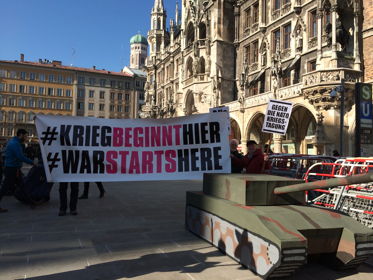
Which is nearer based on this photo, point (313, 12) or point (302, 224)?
point (302, 224)

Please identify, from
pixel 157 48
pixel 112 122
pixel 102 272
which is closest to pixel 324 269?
pixel 102 272

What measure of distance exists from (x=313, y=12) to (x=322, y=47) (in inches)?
133

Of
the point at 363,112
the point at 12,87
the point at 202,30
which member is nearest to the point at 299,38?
the point at 363,112

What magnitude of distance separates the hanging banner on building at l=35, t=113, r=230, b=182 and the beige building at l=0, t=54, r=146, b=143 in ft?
213

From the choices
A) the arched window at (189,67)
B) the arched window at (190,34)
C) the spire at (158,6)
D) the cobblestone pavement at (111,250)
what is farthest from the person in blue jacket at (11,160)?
the spire at (158,6)

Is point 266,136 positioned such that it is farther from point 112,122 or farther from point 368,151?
point 112,122

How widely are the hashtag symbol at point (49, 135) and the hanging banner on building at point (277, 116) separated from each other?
6.19 meters

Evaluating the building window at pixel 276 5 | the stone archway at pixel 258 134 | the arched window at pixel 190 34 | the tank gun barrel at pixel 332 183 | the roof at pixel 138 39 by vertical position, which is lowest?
the tank gun barrel at pixel 332 183

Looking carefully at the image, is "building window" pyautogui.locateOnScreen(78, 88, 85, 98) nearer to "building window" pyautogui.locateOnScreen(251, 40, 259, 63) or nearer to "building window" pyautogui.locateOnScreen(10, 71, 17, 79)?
"building window" pyautogui.locateOnScreen(10, 71, 17, 79)

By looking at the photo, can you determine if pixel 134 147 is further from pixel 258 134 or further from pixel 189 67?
pixel 189 67

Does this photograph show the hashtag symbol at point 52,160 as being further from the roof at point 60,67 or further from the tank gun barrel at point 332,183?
the roof at point 60,67

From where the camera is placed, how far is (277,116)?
10188 mm

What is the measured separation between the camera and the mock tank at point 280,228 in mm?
3398

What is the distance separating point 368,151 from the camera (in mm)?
14875
